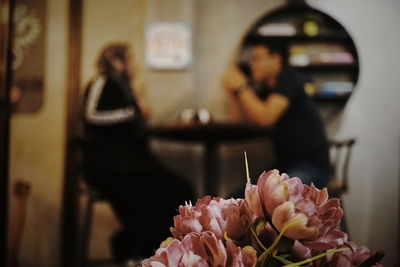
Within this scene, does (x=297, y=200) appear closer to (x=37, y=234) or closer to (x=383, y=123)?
(x=383, y=123)

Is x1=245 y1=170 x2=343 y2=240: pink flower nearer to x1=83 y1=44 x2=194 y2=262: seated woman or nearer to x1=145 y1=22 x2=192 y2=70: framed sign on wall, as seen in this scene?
x1=83 y1=44 x2=194 y2=262: seated woman

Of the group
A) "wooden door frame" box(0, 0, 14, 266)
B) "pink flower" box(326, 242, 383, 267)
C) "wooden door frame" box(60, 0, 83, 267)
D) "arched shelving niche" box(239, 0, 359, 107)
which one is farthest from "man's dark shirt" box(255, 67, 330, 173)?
"wooden door frame" box(60, 0, 83, 267)

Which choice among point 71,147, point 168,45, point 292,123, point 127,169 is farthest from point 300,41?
point 71,147

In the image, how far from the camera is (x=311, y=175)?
6.82ft

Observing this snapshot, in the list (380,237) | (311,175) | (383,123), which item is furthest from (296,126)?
(380,237)

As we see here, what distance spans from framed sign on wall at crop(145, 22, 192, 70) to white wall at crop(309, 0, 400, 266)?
2434 millimetres

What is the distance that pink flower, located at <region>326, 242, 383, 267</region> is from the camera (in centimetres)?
51

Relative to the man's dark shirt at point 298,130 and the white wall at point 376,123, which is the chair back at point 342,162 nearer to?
the white wall at point 376,123

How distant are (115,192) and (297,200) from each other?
7.33 ft

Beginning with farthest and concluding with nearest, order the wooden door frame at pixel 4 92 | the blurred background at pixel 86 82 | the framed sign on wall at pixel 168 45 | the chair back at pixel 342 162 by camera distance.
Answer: the framed sign on wall at pixel 168 45
the blurred background at pixel 86 82
the wooden door frame at pixel 4 92
the chair back at pixel 342 162

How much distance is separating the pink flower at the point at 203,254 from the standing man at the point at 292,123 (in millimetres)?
1498

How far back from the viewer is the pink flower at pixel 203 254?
1.61ft

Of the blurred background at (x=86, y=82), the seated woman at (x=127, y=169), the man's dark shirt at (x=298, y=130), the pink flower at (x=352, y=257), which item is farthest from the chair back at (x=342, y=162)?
the blurred background at (x=86, y=82)

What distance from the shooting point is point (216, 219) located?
542mm
